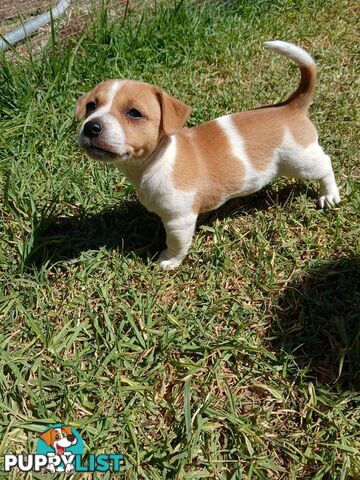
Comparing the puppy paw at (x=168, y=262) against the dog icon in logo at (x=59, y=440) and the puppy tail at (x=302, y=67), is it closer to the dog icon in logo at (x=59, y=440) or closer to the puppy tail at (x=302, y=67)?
the dog icon in logo at (x=59, y=440)

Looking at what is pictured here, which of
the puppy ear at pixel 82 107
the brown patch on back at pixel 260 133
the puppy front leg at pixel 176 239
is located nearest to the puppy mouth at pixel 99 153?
the puppy ear at pixel 82 107

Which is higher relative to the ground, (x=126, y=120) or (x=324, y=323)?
(x=126, y=120)

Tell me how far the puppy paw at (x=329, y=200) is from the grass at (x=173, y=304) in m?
0.06

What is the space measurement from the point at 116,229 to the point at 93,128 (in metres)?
1.21

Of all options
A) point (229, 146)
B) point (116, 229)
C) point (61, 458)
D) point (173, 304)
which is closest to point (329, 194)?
point (229, 146)

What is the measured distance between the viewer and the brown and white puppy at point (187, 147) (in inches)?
96.3

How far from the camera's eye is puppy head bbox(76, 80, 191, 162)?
2.36 metres

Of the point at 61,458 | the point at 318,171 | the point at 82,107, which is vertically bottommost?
the point at 61,458

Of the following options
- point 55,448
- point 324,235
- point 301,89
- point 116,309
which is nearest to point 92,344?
point 116,309

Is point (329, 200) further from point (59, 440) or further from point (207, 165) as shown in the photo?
point (59, 440)

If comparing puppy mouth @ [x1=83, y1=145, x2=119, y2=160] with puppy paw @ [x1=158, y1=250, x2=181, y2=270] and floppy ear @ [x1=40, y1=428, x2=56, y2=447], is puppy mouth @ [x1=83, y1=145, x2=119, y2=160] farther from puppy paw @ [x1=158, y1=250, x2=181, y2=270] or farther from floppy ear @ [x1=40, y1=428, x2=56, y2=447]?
floppy ear @ [x1=40, y1=428, x2=56, y2=447]

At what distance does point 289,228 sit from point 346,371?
46.4 inches

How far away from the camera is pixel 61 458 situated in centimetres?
237

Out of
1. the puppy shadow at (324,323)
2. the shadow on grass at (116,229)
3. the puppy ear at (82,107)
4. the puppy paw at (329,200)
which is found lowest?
the puppy shadow at (324,323)
